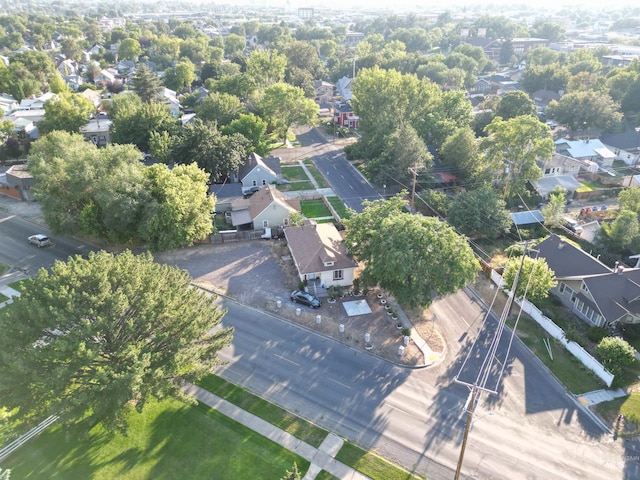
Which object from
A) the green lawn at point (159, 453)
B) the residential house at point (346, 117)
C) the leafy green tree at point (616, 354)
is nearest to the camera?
the green lawn at point (159, 453)

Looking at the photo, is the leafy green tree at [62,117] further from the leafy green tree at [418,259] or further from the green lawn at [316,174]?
the leafy green tree at [418,259]

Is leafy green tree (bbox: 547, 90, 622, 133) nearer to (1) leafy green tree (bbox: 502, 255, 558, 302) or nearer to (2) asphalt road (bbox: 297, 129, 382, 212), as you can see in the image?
(2) asphalt road (bbox: 297, 129, 382, 212)

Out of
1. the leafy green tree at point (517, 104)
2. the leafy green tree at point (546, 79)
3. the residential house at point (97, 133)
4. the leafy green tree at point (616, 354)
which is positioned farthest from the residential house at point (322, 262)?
the leafy green tree at point (546, 79)

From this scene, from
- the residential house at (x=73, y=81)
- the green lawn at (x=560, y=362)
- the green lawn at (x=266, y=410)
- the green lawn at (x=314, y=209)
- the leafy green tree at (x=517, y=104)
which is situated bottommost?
the green lawn at (x=560, y=362)

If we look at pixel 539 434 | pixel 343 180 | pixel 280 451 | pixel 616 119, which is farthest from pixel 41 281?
pixel 616 119

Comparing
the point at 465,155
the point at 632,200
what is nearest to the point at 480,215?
the point at 465,155

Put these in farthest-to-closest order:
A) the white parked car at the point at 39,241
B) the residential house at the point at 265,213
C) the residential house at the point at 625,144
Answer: the residential house at the point at 625,144 < the residential house at the point at 265,213 < the white parked car at the point at 39,241

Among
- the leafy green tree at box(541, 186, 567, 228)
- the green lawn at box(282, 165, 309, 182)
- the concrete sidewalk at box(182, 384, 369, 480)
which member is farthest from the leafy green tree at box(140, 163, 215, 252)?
the leafy green tree at box(541, 186, 567, 228)
